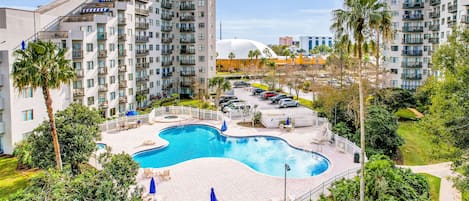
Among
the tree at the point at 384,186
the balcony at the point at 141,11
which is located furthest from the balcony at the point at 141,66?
the tree at the point at 384,186

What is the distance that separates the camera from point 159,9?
54.7 metres

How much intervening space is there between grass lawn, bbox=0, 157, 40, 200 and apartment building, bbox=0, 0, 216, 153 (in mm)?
2229

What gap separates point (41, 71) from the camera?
20078 mm

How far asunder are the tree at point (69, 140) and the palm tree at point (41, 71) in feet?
2.22

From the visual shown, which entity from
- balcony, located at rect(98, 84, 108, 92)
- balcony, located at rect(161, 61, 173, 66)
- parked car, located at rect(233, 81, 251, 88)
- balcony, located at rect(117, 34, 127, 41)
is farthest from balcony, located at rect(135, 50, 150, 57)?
parked car, located at rect(233, 81, 251, 88)

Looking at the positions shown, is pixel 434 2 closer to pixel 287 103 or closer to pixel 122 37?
pixel 287 103

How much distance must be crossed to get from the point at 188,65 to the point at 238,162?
33898 mm

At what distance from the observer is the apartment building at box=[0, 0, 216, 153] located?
28688mm

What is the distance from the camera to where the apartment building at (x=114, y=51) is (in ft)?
94.1

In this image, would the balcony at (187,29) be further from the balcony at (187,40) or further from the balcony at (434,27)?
the balcony at (434,27)

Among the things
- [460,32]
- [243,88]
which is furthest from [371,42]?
[243,88]

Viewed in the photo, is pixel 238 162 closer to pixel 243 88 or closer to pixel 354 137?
pixel 354 137

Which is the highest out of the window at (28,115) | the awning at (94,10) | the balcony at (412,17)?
the balcony at (412,17)

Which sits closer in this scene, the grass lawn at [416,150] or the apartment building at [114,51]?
the grass lawn at [416,150]
